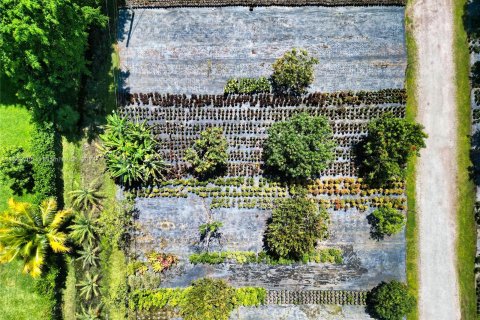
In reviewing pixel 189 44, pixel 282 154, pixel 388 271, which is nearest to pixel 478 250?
pixel 388 271

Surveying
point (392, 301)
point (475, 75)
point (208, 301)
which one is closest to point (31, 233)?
point (208, 301)

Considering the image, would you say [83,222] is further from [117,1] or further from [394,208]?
[394,208]

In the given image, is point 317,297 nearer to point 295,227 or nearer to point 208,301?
point 295,227

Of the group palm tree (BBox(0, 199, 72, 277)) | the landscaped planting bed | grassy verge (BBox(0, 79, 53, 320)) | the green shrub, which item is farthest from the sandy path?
grassy verge (BBox(0, 79, 53, 320))

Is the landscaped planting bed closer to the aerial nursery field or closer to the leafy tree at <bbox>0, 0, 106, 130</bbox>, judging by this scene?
the aerial nursery field

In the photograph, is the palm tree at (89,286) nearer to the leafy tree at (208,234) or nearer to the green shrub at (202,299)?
the green shrub at (202,299)

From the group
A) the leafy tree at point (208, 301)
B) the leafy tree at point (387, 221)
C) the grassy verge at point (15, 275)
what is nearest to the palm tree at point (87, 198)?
the grassy verge at point (15, 275)

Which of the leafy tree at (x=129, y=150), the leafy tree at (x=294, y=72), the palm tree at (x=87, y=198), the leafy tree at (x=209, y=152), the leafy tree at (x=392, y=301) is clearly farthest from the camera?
the palm tree at (x=87, y=198)
